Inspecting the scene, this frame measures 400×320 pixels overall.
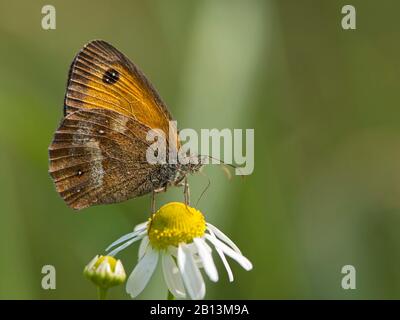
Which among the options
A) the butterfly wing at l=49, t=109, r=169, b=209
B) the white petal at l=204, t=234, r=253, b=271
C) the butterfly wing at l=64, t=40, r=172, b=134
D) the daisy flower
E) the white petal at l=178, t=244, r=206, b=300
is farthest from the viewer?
the butterfly wing at l=64, t=40, r=172, b=134

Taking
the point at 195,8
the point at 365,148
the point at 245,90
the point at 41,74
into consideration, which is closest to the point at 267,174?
the point at 245,90

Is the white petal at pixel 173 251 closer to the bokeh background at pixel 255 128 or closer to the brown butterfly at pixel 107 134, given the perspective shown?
the brown butterfly at pixel 107 134

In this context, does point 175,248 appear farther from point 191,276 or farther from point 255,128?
point 255,128

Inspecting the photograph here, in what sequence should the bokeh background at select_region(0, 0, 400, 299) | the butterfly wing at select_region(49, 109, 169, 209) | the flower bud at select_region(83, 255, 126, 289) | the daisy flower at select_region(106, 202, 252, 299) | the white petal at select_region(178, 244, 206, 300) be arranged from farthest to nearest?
the bokeh background at select_region(0, 0, 400, 299), the butterfly wing at select_region(49, 109, 169, 209), the daisy flower at select_region(106, 202, 252, 299), the flower bud at select_region(83, 255, 126, 289), the white petal at select_region(178, 244, 206, 300)

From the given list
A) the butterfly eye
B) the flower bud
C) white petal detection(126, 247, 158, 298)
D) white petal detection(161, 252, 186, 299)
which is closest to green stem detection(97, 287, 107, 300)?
the flower bud

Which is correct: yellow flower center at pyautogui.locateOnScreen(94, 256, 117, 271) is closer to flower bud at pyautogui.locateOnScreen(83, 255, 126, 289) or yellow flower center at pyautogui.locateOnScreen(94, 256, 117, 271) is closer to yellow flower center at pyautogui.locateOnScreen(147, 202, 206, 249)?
flower bud at pyautogui.locateOnScreen(83, 255, 126, 289)

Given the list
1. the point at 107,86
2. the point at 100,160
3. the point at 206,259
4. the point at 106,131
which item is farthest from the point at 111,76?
the point at 206,259

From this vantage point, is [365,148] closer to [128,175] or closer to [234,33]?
[234,33]
